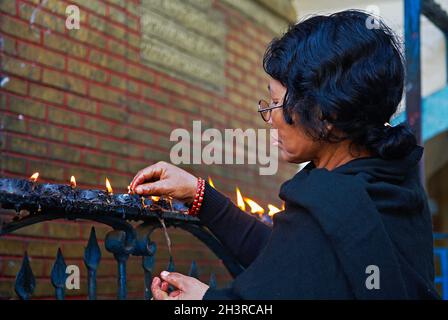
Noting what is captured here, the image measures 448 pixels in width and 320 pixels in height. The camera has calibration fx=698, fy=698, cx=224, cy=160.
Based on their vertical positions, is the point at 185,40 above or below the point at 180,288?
above

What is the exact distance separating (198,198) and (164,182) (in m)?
0.17

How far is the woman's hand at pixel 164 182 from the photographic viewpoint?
6.51ft

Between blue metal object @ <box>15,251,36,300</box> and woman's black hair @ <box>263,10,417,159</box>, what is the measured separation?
0.76 meters

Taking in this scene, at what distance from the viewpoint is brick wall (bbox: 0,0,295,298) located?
3508 mm

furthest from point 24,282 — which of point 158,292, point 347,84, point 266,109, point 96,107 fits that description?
point 96,107

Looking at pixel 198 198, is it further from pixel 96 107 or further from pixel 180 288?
pixel 96 107

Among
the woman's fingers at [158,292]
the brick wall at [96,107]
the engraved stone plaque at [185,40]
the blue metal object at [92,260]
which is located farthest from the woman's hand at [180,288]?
the engraved stone plaque at [185,40]

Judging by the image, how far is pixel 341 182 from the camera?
159 cm

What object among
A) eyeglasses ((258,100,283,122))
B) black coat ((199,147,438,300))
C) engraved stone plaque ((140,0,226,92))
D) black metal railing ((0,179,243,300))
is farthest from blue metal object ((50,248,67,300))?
engraved stone plaque ((140,0,226,92))

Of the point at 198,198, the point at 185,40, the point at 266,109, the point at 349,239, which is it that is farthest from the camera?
the point at 185,40

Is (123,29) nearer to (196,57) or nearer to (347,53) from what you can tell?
(196,57)

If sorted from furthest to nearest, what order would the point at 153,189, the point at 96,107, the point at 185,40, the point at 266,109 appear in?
the point at 185,40
the point at 96,107
the point at 153,189
the point at 266,109
